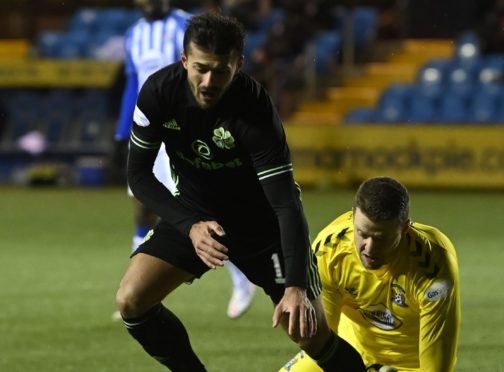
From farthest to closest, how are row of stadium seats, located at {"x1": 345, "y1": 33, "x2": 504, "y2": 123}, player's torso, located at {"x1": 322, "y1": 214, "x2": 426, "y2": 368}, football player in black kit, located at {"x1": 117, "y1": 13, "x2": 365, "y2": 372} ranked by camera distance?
1. row of stadium seats, located at {"x1": 345, "y1": 33, "x2": 504, "y2": 123}
2. player's torso, located at {"x1": 322, "y1": 214, "x2": 426, "y2": 368}
3. football player in black kit, located at {"x1": 117, "y1": 13, "x2": 365, "y2": 372}

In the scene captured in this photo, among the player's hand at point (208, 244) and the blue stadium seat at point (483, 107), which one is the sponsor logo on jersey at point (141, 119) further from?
the blue stadium seat at point (483, 107)

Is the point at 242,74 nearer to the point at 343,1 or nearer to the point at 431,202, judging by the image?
the point at 431,202

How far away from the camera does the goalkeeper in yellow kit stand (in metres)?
4.13

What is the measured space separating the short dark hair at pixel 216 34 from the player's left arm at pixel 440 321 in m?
1.11

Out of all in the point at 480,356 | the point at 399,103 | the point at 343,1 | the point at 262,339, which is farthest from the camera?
the point at 343,1

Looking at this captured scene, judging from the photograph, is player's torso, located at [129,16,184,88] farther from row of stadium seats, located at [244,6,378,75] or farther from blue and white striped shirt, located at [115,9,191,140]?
row of stadium seats, located at [244,6,378,75]

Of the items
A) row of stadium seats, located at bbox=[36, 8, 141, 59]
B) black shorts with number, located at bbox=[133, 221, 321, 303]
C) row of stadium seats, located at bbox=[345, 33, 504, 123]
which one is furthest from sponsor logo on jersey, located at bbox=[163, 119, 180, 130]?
row of stadium seats, located at bbox=[36, 8, 141, 59]

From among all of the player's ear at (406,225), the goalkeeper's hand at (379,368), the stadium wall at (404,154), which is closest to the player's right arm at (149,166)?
the player's ear at (406,225)

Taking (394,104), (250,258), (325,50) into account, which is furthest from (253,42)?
(250,258)

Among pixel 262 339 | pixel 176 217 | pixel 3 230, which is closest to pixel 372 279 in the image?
pixel 176 217

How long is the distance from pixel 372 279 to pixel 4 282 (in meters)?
4.48

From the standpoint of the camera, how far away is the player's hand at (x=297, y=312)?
391 cm

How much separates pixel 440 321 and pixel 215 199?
38.2 inches

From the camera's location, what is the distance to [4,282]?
27.3 feet
